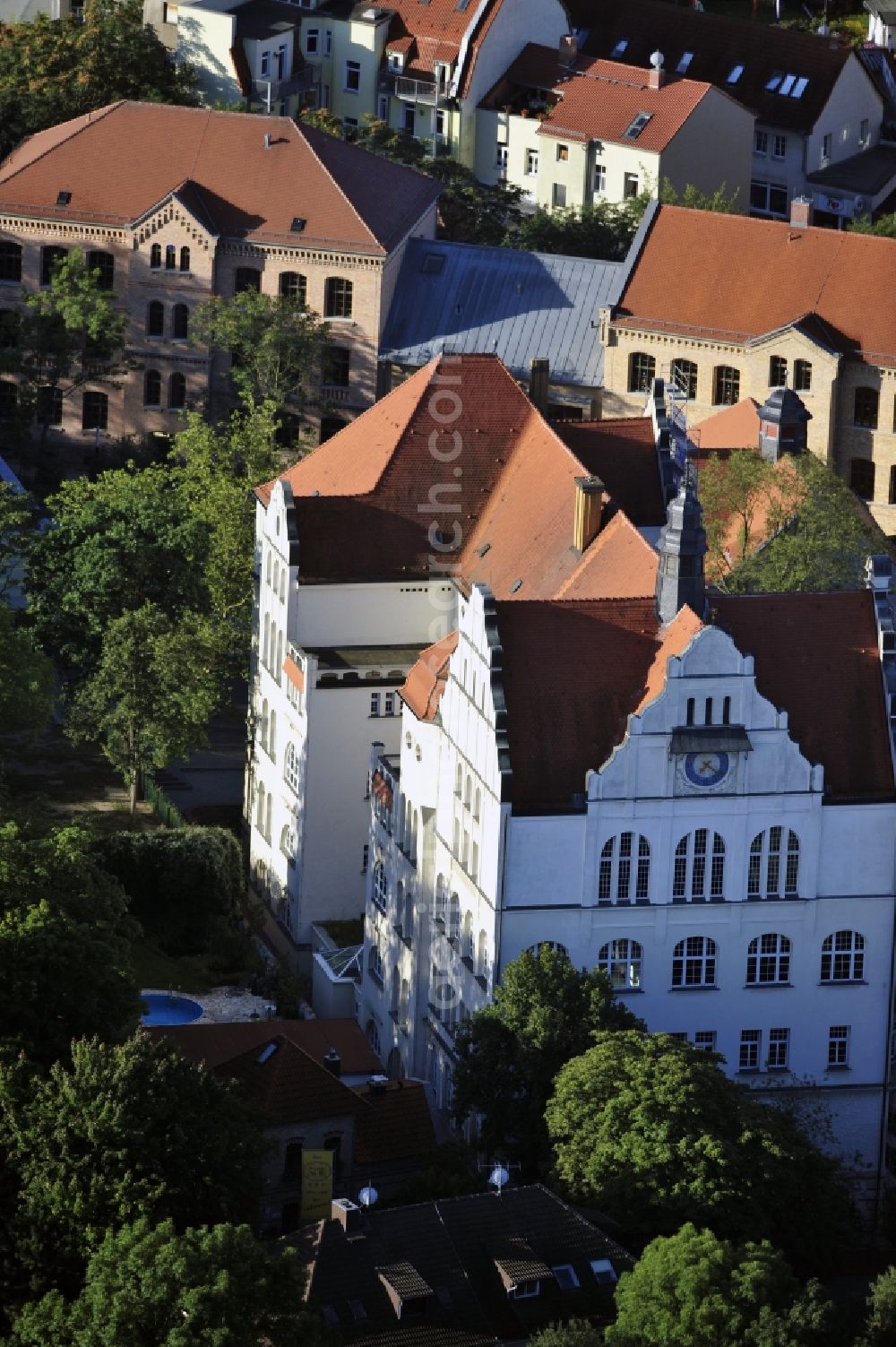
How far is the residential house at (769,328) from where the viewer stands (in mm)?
177375

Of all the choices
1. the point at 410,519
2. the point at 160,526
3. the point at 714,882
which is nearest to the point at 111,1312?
the point at 714,882

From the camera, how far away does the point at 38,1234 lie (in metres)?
108

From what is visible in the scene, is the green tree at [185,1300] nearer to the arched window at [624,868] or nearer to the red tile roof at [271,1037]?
the red tile roof at [271,1037]

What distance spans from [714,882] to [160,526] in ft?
128

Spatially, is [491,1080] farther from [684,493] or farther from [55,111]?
[55,111]

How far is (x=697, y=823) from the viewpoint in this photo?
12281 centimetres

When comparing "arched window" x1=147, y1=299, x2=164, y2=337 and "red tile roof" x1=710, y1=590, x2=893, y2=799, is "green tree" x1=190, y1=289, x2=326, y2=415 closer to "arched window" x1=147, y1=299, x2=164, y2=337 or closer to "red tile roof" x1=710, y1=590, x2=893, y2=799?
"arched window" x1=147, y1=299, x2=164, y2=337

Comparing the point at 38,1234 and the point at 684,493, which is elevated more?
the point at 684,493

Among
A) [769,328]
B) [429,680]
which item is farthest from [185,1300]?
[769,328]

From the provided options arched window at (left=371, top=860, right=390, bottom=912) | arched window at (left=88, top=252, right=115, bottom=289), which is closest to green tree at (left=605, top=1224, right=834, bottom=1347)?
arched window at (left=371, top=860, right=390, bottom=912)

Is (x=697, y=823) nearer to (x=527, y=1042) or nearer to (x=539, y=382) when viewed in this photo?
(x=527, y=1042)

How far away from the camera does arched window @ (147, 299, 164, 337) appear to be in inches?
7308

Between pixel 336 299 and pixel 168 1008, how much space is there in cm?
5801

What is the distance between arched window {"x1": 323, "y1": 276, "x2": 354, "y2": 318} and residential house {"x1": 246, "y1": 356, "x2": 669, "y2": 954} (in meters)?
37.8
